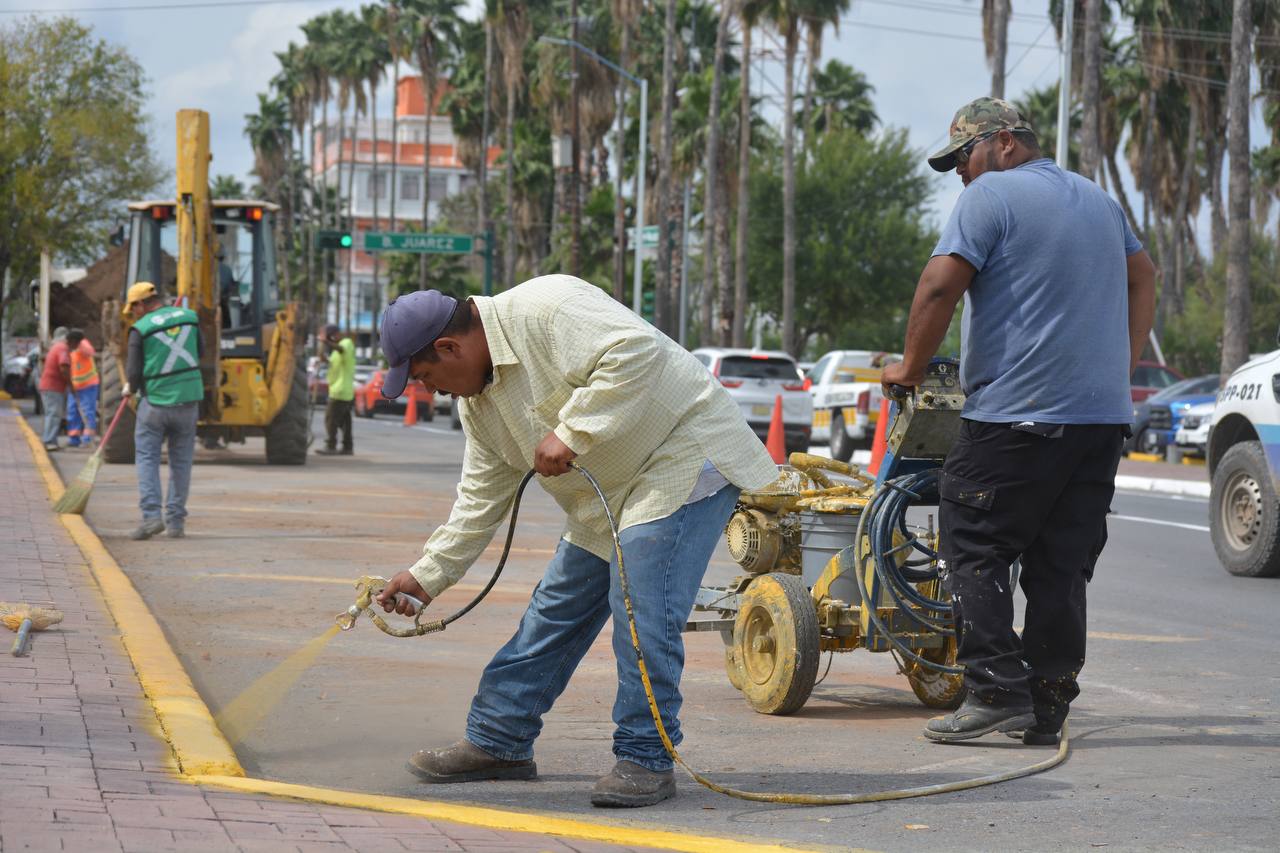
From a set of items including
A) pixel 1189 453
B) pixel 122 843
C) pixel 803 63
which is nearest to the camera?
pixel 122 843

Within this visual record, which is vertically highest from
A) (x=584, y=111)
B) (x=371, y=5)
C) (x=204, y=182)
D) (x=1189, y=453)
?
(x=371, y=5)

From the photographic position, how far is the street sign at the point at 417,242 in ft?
127

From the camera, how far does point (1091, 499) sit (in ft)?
18.7

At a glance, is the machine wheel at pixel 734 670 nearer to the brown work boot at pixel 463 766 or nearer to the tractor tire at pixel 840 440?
the brown work boot at pixel 463 766

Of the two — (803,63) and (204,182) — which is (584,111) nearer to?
(803,63)

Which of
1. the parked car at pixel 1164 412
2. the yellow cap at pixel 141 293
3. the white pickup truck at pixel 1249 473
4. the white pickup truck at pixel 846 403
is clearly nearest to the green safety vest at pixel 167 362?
the yellow cap at pixel 141 293

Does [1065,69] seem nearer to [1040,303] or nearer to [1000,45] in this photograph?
[1000,45]

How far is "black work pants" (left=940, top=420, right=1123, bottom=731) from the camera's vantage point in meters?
5.57

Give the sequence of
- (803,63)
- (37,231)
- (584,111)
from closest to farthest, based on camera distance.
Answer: (37,231), (803,63), (584,111)

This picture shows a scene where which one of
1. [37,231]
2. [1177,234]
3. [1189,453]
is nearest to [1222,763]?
[1189,453]

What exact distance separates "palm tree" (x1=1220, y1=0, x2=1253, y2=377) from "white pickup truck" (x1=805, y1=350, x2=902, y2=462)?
5.95 metres

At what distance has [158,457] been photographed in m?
12.4

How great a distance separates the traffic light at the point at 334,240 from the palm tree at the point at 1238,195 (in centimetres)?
1426

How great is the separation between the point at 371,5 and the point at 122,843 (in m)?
67.3
